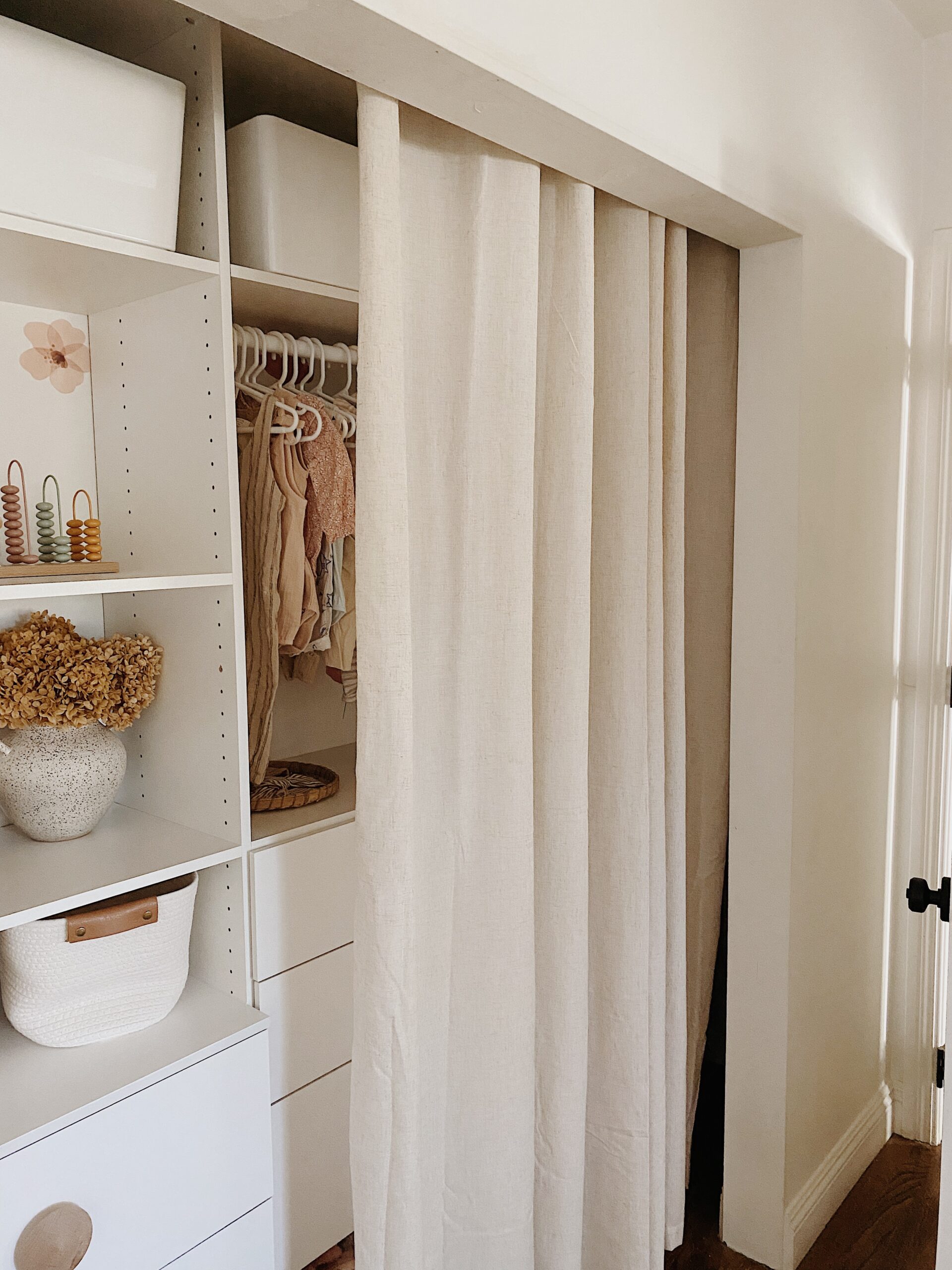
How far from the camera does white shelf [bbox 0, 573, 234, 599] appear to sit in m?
1.23

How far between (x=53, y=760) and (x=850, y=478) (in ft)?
5.03

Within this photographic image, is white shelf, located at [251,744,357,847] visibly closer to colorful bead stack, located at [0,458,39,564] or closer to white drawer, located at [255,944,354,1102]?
white drawer, located at [255,944,354,1102]

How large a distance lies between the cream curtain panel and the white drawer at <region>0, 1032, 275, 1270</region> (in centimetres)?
21

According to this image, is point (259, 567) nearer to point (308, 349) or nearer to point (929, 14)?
point (308, 349)

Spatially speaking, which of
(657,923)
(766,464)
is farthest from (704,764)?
(766,464)

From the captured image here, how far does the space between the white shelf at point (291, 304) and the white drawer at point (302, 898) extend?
0.85m

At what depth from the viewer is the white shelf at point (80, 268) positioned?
4.08 feet

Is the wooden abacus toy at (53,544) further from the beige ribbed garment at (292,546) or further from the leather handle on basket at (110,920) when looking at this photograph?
the leather handle on basket at (110,920)

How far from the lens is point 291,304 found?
1.62 m

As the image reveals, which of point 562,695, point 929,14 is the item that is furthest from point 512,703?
point 929,14

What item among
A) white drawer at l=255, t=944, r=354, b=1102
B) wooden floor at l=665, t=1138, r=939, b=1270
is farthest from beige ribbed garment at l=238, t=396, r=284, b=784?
wooden floor at l=665, t=1138, r=939, b=1270

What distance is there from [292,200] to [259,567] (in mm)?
564

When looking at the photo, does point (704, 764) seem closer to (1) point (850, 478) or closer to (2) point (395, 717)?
(1) point (850, 478)

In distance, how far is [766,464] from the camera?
1840 millimetres
